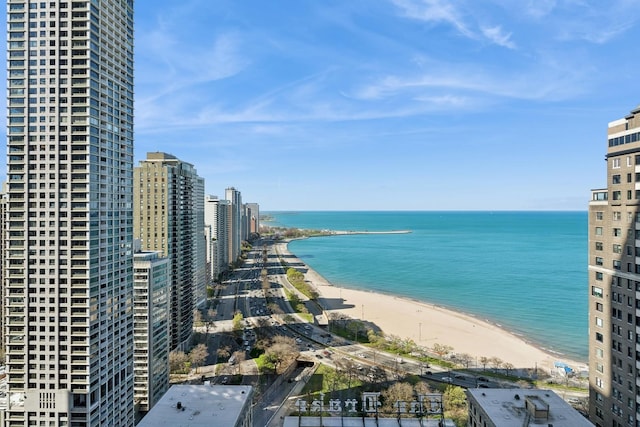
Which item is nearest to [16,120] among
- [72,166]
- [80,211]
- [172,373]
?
[72,166]

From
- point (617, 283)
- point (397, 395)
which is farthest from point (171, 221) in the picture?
point (617, 283)

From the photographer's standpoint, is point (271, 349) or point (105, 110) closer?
point (105, 110)

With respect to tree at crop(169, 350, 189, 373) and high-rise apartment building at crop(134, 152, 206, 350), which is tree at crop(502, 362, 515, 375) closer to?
tree at crop(169, 350, 189, 373)

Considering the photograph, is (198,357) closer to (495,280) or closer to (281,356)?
(281,356)

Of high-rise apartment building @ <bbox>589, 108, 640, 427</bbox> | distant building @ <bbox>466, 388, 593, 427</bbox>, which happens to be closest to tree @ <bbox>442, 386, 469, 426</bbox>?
distant building @ <bbox>466, 388, 593, 427</bbox>

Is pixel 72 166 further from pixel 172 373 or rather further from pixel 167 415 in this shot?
pixel 172 373

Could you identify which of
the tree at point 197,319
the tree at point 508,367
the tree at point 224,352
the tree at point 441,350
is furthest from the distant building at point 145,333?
the tree at point 508,367
